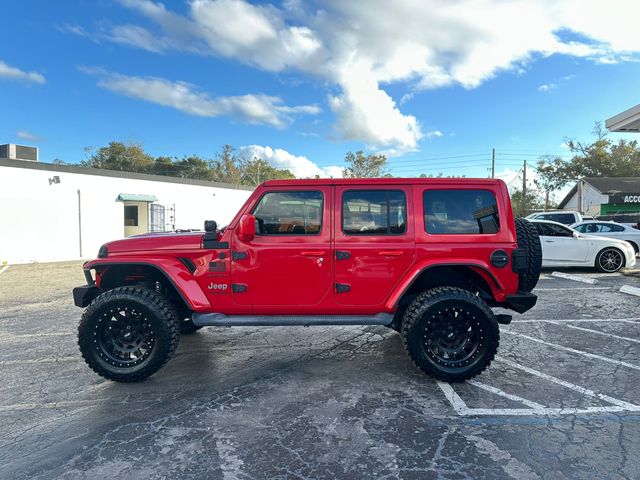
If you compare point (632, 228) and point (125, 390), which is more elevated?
point (632, 228)

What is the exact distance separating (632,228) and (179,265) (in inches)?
618

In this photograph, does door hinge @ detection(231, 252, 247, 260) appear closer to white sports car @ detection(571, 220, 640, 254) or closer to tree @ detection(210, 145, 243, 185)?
white sports car @ detection(571, 220, 640, 254)

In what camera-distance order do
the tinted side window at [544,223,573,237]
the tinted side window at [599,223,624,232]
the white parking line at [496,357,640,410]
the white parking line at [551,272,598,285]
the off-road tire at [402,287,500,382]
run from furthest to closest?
the tinted side window at [599,223,624,232] → the tinted side window at [544,223,573,237] → the white parking line at [551,272,598,285] → the off-road tire at [402,287,500,382] → the white parking line at [496,357,640,410]

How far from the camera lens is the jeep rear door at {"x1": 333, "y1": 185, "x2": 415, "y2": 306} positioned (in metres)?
3.84

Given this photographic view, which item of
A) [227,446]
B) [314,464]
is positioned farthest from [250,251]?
[314,464]

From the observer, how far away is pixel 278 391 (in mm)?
3648

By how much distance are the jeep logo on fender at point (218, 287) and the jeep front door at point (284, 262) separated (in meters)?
0.08

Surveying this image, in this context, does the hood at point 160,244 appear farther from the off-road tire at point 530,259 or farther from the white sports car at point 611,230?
the white sports car at point 611,230

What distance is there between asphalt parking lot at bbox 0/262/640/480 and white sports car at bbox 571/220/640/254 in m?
8.91

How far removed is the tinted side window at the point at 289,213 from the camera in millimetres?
3922

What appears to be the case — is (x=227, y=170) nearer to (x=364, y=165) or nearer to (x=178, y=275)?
(x=364, y=165)

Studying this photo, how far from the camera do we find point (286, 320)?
3.87 metres

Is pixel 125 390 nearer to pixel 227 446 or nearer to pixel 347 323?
pixel 227 446

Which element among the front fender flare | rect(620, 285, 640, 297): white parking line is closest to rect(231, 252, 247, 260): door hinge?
the front fender flare
